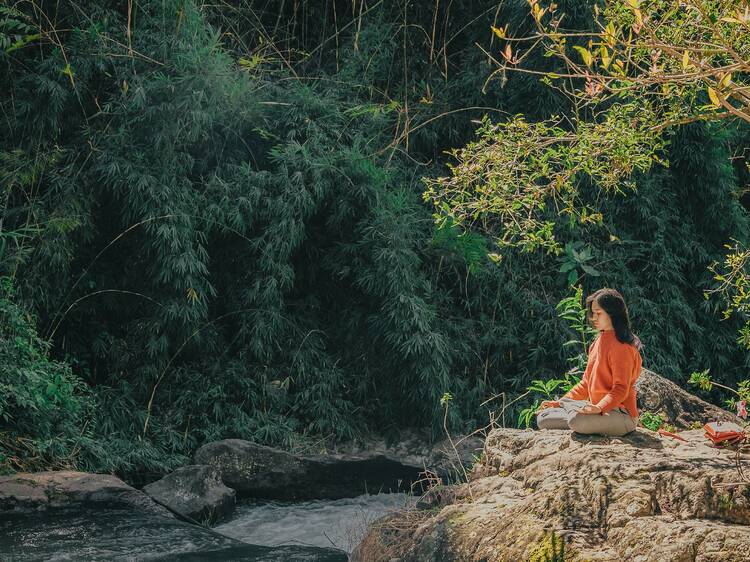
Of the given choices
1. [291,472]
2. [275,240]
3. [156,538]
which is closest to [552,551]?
[156,538]

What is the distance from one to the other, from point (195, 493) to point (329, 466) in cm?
113

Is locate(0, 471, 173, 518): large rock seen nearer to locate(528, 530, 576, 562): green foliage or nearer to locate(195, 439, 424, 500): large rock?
locate(195, 439, 424, 500): large rock

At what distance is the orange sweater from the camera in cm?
357

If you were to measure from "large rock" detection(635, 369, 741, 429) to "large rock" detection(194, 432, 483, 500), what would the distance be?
64.1 inches

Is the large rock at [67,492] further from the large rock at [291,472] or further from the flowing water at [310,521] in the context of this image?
the large rock at [291,472]

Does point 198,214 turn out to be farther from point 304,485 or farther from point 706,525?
point 706,525

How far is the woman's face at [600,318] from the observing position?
3.71 m

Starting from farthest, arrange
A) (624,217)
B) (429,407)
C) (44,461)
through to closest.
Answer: (624,217), (429,407), (44,461)

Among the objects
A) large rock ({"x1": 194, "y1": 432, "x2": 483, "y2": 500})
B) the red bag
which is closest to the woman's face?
the red bag

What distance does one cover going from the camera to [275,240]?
22.0ft

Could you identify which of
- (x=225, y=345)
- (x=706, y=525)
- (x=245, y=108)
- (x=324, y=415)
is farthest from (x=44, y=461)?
(x=706, y=525)

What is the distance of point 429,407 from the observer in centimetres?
691

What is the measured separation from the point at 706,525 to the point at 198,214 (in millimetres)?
4816

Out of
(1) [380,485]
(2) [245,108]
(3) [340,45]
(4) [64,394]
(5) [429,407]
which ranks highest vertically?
(3) [340,45]
